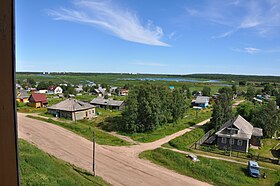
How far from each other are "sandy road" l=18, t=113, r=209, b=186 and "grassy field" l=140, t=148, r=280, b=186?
0.33 meters

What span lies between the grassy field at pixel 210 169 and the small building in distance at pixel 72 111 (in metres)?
6.08

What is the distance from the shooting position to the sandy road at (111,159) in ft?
17.3

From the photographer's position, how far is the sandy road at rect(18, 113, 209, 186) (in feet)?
17.3

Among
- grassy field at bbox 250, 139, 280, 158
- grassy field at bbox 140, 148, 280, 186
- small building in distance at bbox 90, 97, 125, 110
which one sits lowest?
grassy field at bbox 250, 139, 280, 158

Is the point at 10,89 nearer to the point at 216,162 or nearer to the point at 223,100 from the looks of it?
the point at 216,162

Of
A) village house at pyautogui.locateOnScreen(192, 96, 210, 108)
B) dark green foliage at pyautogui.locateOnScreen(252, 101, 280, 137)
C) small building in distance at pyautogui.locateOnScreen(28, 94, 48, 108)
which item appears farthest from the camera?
village house at pyautogui.locateOnScreen(192, 96, 210, 108)

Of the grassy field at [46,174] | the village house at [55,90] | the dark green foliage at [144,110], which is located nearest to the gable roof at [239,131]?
the dark green foliage at [144,110]

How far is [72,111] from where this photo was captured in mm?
12094

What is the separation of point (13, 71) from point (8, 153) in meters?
0.15

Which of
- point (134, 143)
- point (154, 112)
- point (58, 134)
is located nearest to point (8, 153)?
point (134, 143)

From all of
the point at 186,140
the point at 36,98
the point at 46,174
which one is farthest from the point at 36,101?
the point at 46,174

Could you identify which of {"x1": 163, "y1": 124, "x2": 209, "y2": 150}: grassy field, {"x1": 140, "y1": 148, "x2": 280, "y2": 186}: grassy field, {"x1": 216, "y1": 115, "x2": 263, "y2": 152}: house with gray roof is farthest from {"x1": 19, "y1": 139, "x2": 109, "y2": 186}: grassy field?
{"x1": 216, "y1": 115, "x2": 263, "y2": 152}: house with gray roof

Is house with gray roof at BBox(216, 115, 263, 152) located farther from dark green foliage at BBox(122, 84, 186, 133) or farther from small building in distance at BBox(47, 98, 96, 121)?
small building in distance at BBox(47, 98, 96, 121)

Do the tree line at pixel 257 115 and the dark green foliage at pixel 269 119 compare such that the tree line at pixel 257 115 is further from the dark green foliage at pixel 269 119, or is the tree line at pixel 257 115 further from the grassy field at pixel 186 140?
the grassy field at pixel 186 140
